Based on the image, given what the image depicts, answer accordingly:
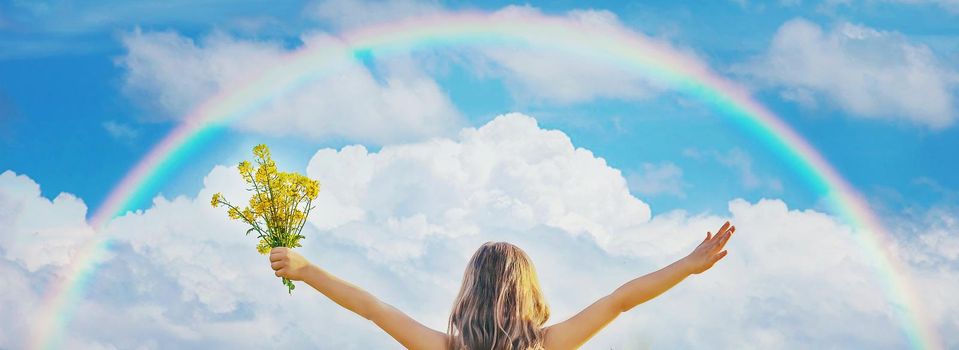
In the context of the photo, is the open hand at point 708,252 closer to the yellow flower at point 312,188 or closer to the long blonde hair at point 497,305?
the long blonde hair at point 497,305

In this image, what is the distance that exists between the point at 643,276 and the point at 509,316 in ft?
4.26

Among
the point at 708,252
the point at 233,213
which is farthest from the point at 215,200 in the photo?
the point at 708,252

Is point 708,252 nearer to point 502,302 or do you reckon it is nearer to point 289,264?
point 502,302

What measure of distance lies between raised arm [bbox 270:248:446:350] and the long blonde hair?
33 centimetres

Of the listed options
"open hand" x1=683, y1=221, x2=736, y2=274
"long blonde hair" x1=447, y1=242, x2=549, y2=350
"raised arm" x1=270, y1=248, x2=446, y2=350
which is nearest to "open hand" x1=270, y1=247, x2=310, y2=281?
"raised arm" x1=270, y1=248, x2=446, y2=350

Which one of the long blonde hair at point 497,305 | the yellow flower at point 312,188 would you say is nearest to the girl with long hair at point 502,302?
the long blonde hair at point 497,305

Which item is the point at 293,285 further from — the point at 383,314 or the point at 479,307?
the point at 479,307

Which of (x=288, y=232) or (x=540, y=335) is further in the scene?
(x=288, y=232)

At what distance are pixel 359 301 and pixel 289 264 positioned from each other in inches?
30.2

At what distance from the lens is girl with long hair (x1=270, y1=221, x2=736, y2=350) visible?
713 cm

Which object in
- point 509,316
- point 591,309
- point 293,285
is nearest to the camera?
point 509,316

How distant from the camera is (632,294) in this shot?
763cm

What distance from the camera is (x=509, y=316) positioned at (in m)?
7.15

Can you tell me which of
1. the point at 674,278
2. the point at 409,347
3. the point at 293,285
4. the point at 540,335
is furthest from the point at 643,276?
the point at 293,285
